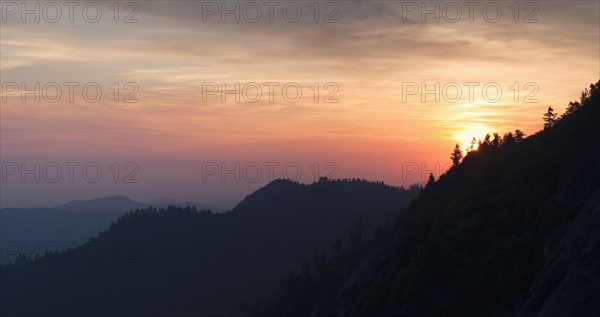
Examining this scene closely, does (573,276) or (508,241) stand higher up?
(573,276)

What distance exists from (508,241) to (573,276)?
30242 mm

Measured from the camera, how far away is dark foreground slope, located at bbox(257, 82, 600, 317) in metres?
59.1

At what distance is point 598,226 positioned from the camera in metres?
56.4

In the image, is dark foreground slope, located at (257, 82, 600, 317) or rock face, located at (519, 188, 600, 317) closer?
rock face, located at (519, 188, 600, 317)

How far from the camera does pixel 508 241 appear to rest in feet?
269

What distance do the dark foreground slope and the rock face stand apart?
11 centimetres

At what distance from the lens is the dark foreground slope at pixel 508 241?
59094 mm

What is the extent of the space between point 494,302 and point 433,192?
200ft

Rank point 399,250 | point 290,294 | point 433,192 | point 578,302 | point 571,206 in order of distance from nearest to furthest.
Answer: point 578,302 < point 571,206 < point 399,250 < point 433,192 < point 290,294

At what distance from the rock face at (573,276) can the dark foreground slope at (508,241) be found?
0.11m

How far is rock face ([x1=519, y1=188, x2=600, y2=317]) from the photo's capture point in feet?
158

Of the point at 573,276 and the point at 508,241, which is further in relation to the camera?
the point at 508,241

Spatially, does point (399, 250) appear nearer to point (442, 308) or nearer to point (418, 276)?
point (418, 276)

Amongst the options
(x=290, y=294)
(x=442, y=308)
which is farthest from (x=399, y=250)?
(x=290, y=294)
